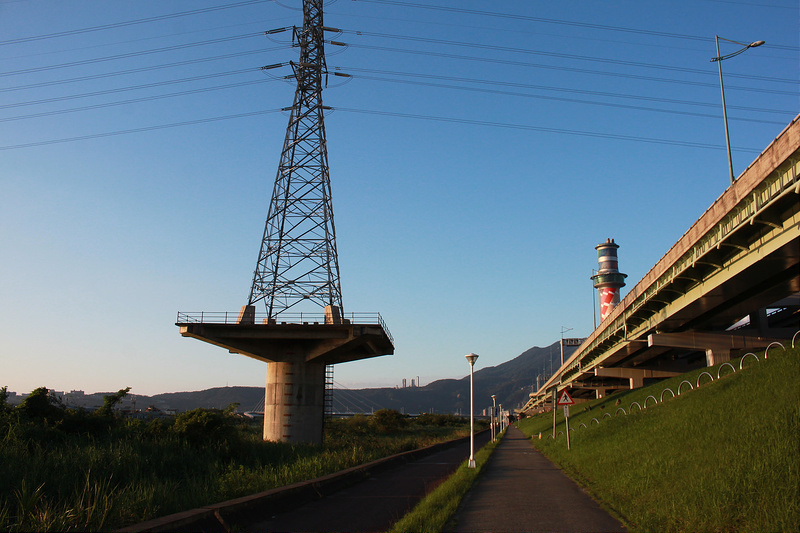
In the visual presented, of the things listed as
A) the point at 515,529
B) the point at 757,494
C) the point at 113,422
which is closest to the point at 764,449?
the point at 757,494

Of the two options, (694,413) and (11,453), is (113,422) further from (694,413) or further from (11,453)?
(694,413)

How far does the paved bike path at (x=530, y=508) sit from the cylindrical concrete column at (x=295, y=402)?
61.4ft

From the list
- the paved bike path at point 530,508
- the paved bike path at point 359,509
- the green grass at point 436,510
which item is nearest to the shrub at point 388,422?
the paved bike path at point 359,509

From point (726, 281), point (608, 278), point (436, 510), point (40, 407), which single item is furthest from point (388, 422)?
point (436, 510)

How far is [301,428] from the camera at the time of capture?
35.1 metres

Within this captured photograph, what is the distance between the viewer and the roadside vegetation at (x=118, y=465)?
9156 millimetres

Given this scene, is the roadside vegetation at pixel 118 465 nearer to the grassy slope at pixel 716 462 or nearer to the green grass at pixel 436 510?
the green grass at pixel 436 510

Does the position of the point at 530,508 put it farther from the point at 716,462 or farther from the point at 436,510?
the point at 716,462

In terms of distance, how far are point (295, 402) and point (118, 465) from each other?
71.4 ft

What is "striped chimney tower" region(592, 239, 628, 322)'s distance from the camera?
93.9 m

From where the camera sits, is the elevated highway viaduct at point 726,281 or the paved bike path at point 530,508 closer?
the paved bike path at point 530,508

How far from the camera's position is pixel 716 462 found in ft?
35.4

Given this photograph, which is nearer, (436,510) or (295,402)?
(436,510)

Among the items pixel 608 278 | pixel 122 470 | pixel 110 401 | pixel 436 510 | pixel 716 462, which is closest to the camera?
pixel 716 462
